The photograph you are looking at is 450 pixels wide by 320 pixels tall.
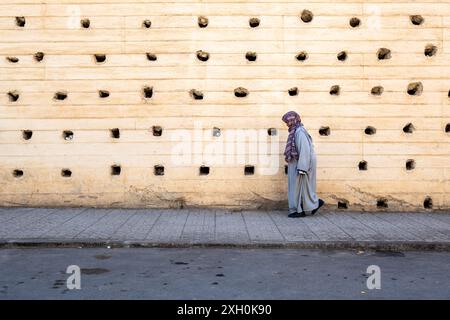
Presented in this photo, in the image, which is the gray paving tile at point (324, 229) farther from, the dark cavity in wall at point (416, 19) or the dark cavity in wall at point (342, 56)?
the dark cavity in wall at point (416, 19)

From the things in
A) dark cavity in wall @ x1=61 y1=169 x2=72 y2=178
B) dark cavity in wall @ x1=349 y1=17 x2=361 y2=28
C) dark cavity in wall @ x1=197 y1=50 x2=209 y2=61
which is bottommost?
dark cavity in wall @ x1=61 y1=169 x2=72 y2=178

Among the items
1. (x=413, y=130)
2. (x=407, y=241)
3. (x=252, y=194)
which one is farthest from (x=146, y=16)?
(x=407, y=241)

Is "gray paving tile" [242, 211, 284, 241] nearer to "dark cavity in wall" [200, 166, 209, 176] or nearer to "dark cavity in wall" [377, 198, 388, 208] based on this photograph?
"dark cavity in wall" [200, 166, 209, 176]

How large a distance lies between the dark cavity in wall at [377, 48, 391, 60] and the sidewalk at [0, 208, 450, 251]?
114 inches

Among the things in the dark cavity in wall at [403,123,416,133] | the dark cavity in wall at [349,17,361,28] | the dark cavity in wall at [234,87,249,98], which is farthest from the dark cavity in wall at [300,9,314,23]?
the dark cavity in wall at [403,123,416,133]

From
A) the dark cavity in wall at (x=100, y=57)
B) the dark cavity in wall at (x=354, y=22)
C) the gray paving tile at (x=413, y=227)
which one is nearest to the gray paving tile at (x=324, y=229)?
the gray paving tile at (x=413, y=227)

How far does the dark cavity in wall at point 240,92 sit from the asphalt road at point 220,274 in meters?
3.81

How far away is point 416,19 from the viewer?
9484mm

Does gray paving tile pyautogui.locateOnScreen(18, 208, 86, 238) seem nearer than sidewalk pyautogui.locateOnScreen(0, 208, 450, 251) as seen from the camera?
No

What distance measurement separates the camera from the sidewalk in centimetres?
661

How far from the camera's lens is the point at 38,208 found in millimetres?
9297

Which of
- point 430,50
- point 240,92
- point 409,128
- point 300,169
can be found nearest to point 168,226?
point 300,169

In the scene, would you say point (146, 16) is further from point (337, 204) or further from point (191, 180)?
point (337, 204)

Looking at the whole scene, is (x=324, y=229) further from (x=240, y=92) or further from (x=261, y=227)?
(x=240, y=92)
